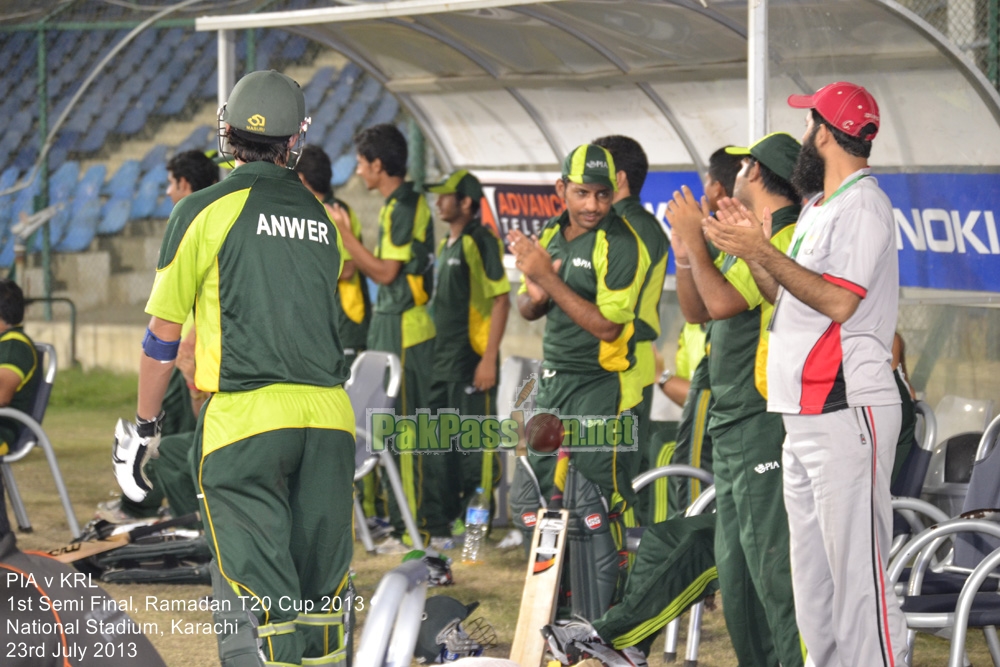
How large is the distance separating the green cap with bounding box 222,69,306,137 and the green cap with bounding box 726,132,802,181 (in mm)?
1516

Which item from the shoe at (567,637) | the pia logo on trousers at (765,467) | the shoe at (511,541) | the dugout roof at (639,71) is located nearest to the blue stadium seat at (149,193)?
the dugout roof at (639,71)

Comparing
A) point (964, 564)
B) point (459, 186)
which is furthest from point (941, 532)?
point (459, 186)

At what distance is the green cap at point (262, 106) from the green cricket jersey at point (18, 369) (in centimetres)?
366

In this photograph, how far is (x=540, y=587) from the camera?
167 inches

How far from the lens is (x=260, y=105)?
3.46m

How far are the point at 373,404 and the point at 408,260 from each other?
837 millimetres

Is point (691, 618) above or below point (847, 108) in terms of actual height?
below

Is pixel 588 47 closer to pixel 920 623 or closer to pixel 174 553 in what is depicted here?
pixel 174 553

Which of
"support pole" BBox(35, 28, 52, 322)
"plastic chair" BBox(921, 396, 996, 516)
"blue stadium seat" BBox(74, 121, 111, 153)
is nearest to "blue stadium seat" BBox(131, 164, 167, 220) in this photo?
"blue stadium seat" BBox(74, 121, 111, 153)

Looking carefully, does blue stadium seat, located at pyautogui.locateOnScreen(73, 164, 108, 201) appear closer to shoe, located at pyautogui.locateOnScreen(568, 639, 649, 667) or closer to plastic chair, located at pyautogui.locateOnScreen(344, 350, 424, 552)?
plastic chair, located at pyautogui.locateOnScreen(344, 350, 424, 552)

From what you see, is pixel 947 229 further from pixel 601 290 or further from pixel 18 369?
pixel 18 369

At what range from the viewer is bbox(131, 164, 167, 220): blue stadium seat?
15.0 meters

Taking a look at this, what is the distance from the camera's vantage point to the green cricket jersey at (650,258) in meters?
5.50

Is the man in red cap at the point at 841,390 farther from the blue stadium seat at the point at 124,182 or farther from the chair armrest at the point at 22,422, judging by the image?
the blue stadium seat at the point at 124,182
